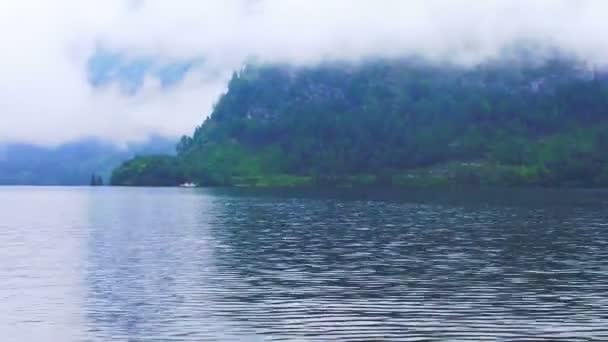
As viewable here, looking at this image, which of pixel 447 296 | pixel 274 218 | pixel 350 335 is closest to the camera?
pixel 350 335

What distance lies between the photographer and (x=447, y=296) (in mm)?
78562

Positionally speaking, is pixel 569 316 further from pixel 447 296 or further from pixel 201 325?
pixel 201 325

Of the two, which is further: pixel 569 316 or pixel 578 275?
pixel 578 275

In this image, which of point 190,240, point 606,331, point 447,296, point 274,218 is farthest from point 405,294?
point 274,218

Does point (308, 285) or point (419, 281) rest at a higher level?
point (308, 285)

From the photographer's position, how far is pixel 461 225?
546 ft

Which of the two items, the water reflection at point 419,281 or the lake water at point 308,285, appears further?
the water reflection at point 419,281

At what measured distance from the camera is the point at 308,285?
281 feet

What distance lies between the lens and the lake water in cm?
6444

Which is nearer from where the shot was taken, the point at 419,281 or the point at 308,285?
the point at 308,285

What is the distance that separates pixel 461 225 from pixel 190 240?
171 ft

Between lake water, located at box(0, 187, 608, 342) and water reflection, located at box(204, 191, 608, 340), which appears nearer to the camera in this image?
lake water, located at box(0, 187, 608, 342)

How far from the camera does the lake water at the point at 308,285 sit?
64.4 m

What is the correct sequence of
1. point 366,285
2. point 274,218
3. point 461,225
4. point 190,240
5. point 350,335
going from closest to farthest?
point 350,335 < point 366,285 < point 190,240 < point 461,225 < point 274,218
